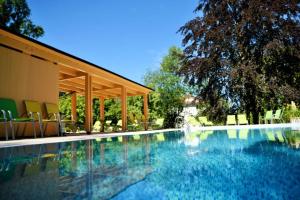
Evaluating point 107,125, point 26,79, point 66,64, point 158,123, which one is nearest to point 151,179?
point 26,79

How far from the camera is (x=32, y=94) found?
9.17 metres

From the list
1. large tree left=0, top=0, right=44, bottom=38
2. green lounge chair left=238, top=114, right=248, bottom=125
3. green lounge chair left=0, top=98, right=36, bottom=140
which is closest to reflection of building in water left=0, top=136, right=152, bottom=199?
green lounge chair left=0, top=98, right=36, bottom=140

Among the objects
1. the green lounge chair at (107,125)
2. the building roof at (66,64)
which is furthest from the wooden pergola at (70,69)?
the green lounge chair at (107,125)

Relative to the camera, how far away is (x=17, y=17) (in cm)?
2234

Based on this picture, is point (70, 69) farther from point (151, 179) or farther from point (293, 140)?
point (151, 179)

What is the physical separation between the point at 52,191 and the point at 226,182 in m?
1.56

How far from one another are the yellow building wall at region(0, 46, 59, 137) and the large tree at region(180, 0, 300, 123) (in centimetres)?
1028

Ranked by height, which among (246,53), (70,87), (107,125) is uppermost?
(246,53)

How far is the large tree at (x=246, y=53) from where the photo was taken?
16.1 metres

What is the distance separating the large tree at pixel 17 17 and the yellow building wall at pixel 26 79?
13.9 m

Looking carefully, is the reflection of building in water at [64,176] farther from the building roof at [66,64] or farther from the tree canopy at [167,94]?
the tree canopy at [167,94]

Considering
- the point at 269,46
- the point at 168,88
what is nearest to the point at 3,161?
the point at 269,46

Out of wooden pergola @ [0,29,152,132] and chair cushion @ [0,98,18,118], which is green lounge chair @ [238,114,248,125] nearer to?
wooden pergola @ [0,29,152,132]

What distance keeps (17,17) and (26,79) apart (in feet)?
52.6
